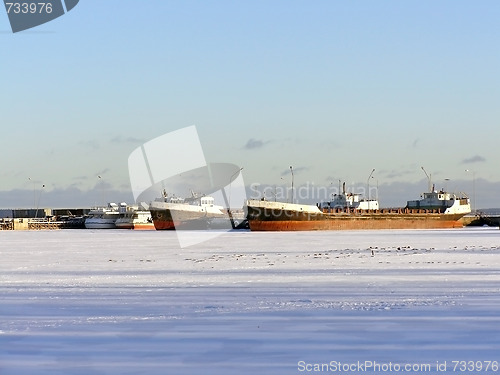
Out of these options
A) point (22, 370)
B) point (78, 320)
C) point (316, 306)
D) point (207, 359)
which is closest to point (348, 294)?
point (316, 306)

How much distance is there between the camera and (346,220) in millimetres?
88000

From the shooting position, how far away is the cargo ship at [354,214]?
8250cm

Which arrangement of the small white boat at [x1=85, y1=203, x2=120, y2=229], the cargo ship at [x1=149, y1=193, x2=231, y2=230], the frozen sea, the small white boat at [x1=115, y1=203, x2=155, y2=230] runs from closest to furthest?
the frozen sea < the cargo ship at [x1=149, y1=193, x2=231, y2=230] < the small white boat at [x1=115, y1=203, x2=155, y2=230] < the small white boat at [x1=85, y1=203, x2=120, y2=229]

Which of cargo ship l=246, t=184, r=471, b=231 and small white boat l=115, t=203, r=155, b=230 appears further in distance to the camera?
small white boat l=115, t=203, r=155, b=230

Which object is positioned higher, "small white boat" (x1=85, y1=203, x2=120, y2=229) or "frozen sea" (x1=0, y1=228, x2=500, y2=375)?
"frozen sea" (x1=0, y1=228, x2=500, y2=375)

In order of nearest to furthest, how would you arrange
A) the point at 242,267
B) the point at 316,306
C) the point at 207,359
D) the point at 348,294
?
1. the point at 207,359
2. the point at 316,306
3. the point at 348,294
4. the point at 242,267

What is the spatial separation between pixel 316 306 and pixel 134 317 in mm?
3291

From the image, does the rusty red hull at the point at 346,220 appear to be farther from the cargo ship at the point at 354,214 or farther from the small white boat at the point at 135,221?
the small white boat at the point at 135,221

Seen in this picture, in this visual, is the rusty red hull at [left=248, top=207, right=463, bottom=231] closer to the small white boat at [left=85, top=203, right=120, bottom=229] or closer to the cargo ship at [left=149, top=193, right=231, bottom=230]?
the cargo ship at [left=149, top=193, right=231, bottom=230]

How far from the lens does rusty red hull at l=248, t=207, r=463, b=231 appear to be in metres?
82.4

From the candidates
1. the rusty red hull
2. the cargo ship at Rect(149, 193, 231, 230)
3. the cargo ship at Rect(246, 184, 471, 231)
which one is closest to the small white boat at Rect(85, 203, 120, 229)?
the cargo ship at Rect(149, 193, 231, 230)

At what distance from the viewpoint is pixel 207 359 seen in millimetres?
8898

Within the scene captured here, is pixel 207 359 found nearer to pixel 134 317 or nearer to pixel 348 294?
pixel 134 317

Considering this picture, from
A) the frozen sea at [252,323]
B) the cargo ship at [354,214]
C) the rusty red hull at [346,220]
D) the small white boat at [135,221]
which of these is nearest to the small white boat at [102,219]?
the small white boat at [135,221]
